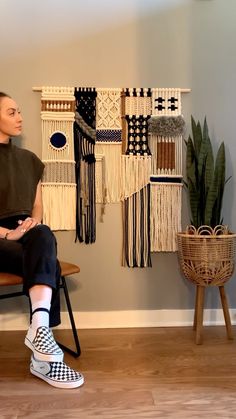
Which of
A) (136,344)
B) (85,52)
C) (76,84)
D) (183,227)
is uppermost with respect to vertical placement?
(85,52)

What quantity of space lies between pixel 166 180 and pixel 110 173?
303 mm

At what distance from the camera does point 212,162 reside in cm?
209

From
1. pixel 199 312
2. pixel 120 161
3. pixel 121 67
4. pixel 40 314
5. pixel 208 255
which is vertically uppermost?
pixel 121 67

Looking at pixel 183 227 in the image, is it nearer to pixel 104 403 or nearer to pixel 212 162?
pixel 212 162

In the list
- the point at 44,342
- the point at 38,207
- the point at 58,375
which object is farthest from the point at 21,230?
the point at 58,375

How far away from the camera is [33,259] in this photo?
159 centimetres

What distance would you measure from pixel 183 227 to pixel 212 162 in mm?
417

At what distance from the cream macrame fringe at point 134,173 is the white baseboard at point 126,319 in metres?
0.64

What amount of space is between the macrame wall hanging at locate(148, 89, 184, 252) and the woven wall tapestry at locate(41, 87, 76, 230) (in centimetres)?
44

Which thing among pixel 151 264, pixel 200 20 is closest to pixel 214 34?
pixel 200 20

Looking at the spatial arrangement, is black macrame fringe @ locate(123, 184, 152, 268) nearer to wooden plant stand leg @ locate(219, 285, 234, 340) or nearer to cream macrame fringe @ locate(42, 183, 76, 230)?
cream macrame fringe @ locate(42, 183, 76, 230)

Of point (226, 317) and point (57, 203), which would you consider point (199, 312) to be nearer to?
point (226, 317)

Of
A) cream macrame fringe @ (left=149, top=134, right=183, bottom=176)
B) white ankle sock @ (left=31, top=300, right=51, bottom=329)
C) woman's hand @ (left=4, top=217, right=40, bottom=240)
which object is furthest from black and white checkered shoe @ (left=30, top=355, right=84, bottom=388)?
cream macrame fringe @ (left=149, top=134, right=183, bottom=176)

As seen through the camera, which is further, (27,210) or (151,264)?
(151,264)
